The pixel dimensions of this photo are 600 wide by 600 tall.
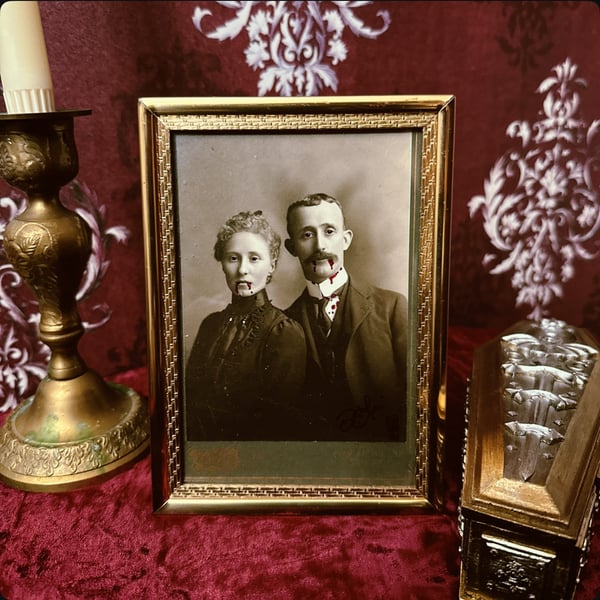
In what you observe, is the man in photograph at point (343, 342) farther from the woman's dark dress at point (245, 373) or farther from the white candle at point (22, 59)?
the white candle at point (22, 59)

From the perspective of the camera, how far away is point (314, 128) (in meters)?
0.56

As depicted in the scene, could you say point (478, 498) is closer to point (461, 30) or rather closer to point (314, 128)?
point (314, 128)

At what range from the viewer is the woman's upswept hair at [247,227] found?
0.58 m

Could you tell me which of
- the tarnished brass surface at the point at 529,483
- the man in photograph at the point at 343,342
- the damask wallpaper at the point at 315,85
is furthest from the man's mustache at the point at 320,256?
the damask wallpaper at the point at 315,85

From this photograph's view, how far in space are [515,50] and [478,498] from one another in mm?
595

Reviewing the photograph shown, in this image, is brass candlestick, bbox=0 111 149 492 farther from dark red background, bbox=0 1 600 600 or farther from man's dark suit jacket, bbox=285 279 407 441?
man's dark suit jacket, bbox=285 279 407 441

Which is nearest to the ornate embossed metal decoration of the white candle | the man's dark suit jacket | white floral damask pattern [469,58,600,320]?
the man's dark suit jacket

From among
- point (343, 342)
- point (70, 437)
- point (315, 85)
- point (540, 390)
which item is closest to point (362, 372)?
point (343, 342)

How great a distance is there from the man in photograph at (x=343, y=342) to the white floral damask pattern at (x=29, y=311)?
1.15 feet

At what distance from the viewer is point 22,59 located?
58 centimetres

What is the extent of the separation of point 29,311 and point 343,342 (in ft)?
1.45

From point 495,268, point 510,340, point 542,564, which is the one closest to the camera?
point 542,564

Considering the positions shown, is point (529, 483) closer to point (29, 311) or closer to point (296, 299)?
point (296, 299)

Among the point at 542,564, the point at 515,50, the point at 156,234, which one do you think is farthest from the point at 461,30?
the point at 542,564
